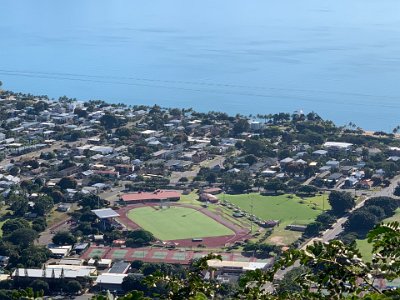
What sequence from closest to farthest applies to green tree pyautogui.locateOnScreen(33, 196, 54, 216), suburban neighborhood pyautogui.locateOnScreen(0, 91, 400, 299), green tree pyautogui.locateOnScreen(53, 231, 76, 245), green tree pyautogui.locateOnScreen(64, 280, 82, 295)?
1. green tree pyautogui.locateOnScreen(64, 280, 82, 295)
2. suburban neighborhood pyautogui.locateOnScreen(0, 91, 400, 299)
3. green tree pyautogui.locateOnScreen(53, 231, 76, 245)
4. green tree pyautogui.locateOnScreen(33, 196, 54, 216)

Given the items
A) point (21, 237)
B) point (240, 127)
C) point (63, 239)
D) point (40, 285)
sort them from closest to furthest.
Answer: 1. point (40, 285)
2. point (21, 237)
3. point (63, 239)
4. point (240, 127)

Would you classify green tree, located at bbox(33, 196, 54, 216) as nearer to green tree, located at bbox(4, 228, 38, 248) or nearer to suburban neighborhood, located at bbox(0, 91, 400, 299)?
suburban neighborhood, located at bbox(0, 91, 400, 299)

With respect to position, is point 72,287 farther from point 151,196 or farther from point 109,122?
point 109,122

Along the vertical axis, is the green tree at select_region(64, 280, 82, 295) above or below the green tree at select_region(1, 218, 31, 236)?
below

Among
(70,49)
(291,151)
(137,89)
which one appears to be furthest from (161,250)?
(70,49)

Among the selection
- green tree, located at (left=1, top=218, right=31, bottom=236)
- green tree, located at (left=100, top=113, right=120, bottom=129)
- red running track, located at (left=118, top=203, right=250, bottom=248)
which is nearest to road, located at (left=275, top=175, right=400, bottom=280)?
red running track, located at (left=118, top=203, right=250, bottom=248)

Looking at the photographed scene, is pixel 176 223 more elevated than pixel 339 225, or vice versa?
pixel 339 225

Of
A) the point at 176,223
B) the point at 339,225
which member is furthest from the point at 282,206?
the point at 176,223
